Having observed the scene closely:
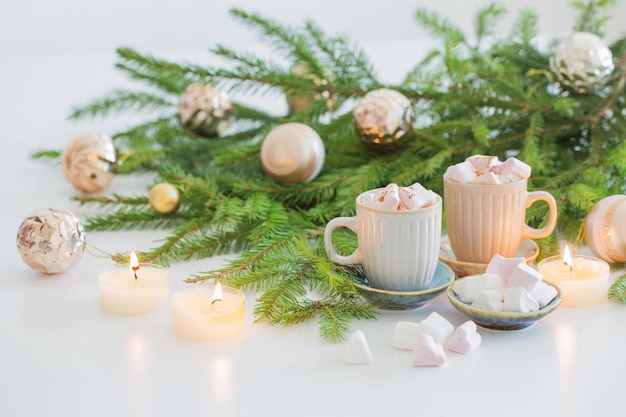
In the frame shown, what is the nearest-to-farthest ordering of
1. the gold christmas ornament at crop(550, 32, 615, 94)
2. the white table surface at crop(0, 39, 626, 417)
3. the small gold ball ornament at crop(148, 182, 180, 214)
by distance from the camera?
the white table surface at crop(0, 39, 626, 417)
the small gold ball ornament at crop(148, 182, 180, 214)
the gold christmas ornament at crop(550, 32, 615, 94)

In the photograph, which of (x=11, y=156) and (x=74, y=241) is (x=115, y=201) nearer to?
(x=74, y=241)

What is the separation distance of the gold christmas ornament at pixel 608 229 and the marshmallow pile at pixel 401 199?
247 millimetres

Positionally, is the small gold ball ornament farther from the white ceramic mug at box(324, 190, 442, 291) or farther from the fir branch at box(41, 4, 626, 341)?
the white ceramic mug at box(324, 190, 442, 291)

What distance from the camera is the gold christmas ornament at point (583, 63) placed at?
1.31m

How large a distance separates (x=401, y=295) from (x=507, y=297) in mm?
112

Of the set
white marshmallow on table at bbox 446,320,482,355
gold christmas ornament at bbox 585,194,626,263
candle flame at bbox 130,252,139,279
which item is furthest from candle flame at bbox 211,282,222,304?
gold christmas ornament at bbox 585,194,626,263

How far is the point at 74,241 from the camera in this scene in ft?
3.40

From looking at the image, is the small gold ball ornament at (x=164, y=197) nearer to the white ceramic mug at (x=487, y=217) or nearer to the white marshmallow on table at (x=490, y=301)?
the white ceramic mug at (x=487, y=217)

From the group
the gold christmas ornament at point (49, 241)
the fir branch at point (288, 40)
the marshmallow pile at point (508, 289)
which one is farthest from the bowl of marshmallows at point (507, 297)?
the fir branch at point (288, 40)

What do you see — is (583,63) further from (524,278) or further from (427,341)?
(427,341)

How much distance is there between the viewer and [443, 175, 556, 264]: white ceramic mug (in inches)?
37.1

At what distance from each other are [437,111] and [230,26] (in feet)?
6.76

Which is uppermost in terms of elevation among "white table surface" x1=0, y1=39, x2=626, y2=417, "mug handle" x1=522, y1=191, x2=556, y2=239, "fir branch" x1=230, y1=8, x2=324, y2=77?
"fir branch" x1=230, y1=8, x2=324, y2=77

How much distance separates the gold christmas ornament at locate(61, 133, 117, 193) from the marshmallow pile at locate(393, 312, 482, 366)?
2.42ft
